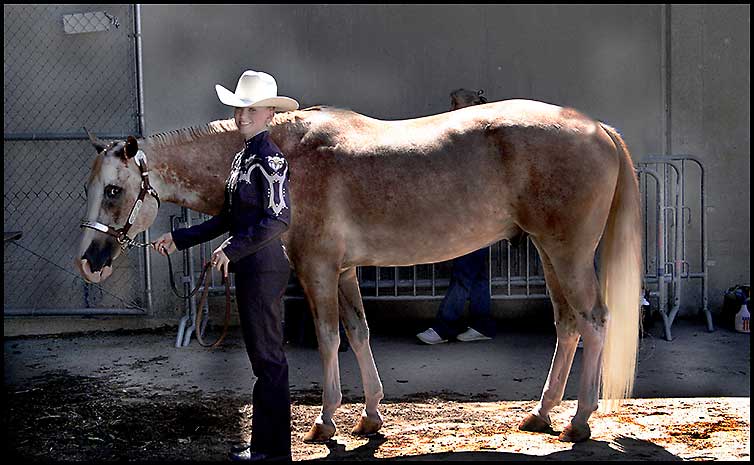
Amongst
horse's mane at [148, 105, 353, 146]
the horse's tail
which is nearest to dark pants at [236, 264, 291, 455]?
horse's mane at [148, 105, 353, 146]

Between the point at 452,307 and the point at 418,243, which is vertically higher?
the point at 418,243

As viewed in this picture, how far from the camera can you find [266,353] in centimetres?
432

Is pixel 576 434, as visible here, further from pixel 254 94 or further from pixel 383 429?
pixel 254 94

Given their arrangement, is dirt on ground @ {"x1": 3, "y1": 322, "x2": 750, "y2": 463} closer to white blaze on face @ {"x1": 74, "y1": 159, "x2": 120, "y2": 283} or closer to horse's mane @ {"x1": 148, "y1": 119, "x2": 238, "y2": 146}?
white blaze on face @ {"x1": 74, "y1": 159, "x2": 120, "y2": 283}

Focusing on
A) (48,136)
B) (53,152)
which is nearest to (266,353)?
(48,136)

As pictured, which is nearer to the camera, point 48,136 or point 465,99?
point 465,99

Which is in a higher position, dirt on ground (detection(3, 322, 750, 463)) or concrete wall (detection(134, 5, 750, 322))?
concrete wall (detection(134, 5, 750, 322))

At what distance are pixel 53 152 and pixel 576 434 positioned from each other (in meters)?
5.67

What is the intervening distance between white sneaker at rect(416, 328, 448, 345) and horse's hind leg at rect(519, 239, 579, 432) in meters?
2.42

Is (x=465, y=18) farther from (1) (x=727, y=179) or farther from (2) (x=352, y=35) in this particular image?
(1) (x=727, y=179)

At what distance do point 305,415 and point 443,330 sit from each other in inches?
91.0

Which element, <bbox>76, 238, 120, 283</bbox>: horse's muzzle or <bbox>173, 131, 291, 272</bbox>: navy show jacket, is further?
<bbox>76, 238, 120, 283</bbox>: horse's muzzle

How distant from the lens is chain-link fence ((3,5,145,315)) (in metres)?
8.24

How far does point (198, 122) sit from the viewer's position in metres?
8.12
